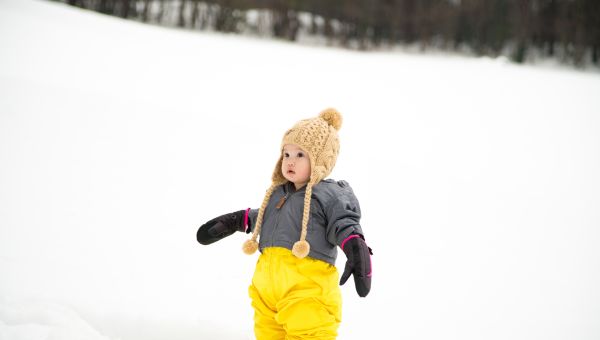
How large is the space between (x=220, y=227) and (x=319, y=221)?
425mm

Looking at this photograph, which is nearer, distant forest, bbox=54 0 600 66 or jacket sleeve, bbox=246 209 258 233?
jacket sleeve, bbox=246 209 258 233

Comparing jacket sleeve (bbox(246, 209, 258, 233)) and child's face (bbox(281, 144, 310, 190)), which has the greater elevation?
child's face (bbox(281, 144, 310, 190))

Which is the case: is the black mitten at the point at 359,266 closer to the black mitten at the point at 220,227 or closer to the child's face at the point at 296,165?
the child's face at the point at 296,165

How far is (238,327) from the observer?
1.89 metres

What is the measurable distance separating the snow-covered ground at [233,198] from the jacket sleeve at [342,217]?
2.43ft

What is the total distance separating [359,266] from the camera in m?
1.33

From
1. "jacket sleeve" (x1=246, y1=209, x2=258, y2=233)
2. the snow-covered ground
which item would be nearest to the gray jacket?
"jacket sleeve" (x1=246, y1=209, x2=258, y2=233)

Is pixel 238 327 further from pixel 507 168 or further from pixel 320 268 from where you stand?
pixel 507 168

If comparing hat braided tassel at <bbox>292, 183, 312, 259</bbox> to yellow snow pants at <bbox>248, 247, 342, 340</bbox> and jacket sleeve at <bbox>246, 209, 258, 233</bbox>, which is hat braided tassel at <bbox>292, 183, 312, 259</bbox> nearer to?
yellow snow pants at <bbox>248, 247, 342, 340</bbox>

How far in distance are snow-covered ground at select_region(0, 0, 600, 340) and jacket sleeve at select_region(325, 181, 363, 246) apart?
0.74 meters

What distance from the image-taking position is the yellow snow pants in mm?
1416

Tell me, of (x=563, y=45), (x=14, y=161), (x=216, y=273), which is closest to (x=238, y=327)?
(x=216, y=273)

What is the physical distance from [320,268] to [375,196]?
6.43ft

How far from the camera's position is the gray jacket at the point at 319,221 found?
1.47 meters
